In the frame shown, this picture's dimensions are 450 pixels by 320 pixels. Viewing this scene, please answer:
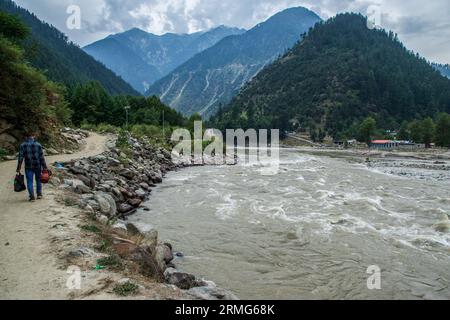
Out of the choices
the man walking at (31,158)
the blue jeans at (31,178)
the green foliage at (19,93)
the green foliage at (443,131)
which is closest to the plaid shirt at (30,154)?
the man walking at (31,158)

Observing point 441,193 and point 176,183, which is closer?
point 441,193

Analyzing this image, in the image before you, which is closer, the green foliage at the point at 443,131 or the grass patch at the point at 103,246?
the grass patch at the point at 103,246

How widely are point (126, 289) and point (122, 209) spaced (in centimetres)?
1048

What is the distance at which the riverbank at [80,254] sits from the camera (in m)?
6.17

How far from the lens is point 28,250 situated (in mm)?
7734

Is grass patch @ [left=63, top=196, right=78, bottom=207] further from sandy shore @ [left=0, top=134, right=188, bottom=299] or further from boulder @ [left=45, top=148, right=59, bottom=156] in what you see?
boulder @ [left=45, top=148, right=59, bottom=156]

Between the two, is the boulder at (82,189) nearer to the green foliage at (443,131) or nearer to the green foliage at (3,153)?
the green foliage at (3,153)

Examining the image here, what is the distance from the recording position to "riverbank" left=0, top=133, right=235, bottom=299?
20.2ft

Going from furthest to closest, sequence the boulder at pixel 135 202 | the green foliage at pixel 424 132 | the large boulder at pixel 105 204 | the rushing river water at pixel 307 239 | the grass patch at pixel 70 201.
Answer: the green foliage at pixel 424 132 < the boulder at pixel 135 202 < the large boulder at pixel 105 204 < the grass patch at pixel 70 201 < the rushing river water at pixel 307 239

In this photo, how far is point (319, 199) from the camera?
69.1 feet
